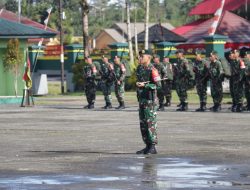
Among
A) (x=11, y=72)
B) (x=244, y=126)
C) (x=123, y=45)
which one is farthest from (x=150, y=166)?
(x=123, y=45)

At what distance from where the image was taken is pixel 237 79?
1271 inches

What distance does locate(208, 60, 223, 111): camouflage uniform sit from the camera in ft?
105

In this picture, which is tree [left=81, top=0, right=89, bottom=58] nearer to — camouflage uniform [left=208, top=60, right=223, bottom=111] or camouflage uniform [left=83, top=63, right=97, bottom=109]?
camouflage uniform [left=83, top=63, right=97, bottom=109]

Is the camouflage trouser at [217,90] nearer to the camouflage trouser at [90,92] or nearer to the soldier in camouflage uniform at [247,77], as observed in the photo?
the soldier in camouflage uniform at [247,77]

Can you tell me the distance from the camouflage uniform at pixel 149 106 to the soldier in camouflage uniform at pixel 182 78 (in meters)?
14.8

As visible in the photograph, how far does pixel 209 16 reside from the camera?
74.3 meters

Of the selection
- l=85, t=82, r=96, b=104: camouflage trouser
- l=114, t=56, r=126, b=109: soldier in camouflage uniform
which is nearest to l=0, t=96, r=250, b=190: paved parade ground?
l=114, t=56, r=126, b=109: soldier in camouflage uniform

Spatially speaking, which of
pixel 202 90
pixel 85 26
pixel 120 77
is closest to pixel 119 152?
pixel 202 90

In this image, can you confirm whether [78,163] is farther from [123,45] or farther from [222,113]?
[123,45]

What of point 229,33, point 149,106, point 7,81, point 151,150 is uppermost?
point 149,106

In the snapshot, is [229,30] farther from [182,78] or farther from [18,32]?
[182,78]

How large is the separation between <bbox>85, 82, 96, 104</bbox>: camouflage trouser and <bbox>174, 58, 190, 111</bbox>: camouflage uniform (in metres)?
3.37

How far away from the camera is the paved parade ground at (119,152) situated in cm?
1452

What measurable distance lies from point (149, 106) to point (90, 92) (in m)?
17.7
